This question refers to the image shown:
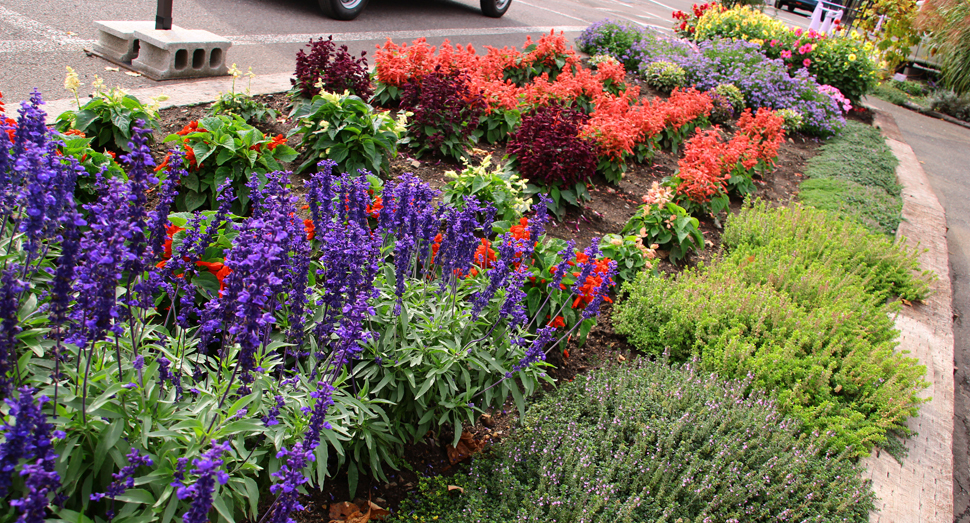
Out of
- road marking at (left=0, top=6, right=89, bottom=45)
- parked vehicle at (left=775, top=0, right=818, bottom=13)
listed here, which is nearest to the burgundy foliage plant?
road marking at (left=0, top=6, right=89, bottom=45)

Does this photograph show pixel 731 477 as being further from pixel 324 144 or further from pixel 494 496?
pixel 324 144

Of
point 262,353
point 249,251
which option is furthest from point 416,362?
point 249,251

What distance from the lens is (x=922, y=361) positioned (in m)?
4.89

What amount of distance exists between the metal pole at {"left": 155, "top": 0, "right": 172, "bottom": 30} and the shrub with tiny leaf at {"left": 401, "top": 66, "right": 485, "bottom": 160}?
241 centimetres

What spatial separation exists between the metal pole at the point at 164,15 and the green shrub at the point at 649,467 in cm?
Answer: 534

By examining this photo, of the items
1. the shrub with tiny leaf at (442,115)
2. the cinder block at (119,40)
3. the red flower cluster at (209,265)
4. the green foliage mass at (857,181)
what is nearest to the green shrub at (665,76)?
the green foliage mass at (857,181)

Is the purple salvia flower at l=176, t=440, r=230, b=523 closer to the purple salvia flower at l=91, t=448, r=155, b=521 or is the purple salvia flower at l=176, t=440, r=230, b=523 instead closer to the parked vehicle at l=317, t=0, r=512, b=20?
the purple salvia flower at l=91, t=448, r=155, b=521

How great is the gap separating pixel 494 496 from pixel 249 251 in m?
1.66

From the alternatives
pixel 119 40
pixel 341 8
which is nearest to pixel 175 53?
pixel 119 40

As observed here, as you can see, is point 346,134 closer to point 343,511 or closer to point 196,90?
point 196,90

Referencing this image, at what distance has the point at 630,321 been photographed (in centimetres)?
437

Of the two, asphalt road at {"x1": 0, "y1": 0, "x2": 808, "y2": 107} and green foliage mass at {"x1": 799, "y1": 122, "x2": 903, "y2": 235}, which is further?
green foliage mass at {"x1": 799, "y1": 122, "x2": 903, "y2": 235}

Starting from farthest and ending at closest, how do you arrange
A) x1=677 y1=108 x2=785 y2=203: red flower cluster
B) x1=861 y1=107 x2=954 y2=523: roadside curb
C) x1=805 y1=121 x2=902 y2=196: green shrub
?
x1=805 y1=121 x2=902 y2=196: green shrub, x1=677 y1=108 x2=785 y2=203: red flower cluster, x1=861 y1=107 x2=954 y2=523: roadside curb

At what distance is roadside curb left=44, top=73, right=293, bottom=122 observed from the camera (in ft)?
15.3
